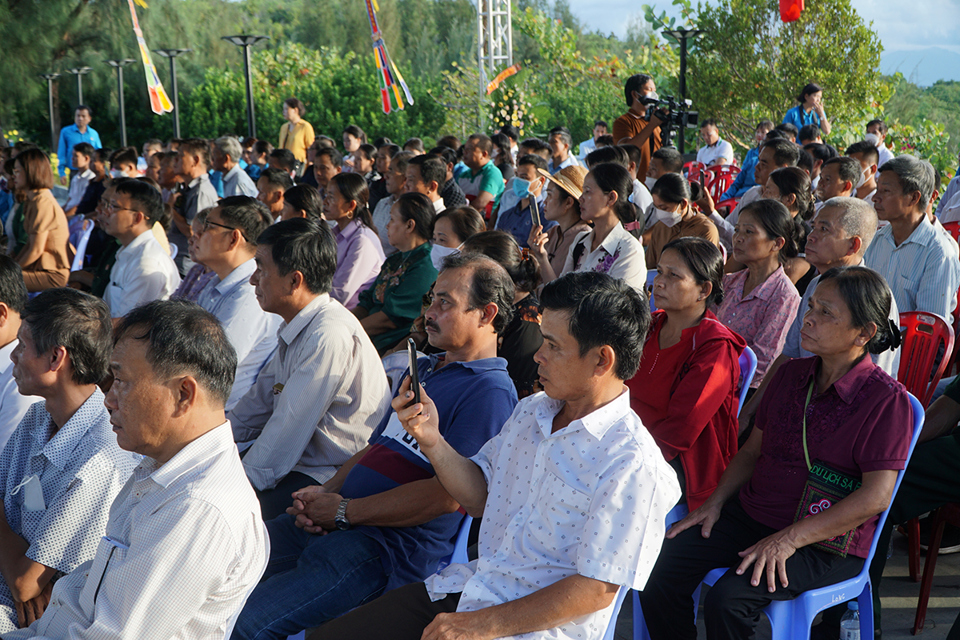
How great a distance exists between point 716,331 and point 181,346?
59.8 inches

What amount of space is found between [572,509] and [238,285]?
196 centimetres

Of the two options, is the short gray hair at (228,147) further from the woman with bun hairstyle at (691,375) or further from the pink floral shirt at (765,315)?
the woman with bun hairstyle at (691,375)

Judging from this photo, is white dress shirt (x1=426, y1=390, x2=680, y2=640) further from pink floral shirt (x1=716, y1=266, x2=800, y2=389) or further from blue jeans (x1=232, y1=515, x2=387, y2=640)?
pink floral shirt (x1=716, y1=266, x2=800, y2=389)

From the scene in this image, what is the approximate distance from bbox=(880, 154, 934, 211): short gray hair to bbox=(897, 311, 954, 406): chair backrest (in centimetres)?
84

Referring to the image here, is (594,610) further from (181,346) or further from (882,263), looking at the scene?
(882,263)

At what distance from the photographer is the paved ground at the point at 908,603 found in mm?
2379

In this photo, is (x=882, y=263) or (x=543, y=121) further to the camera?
(x=543, y=121)

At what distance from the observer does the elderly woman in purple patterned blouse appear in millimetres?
4301

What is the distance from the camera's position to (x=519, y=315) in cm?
281

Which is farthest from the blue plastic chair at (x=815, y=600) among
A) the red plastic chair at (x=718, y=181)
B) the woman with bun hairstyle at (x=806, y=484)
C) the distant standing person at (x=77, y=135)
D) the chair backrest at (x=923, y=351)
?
the distant standing person at (x=77, y=135)

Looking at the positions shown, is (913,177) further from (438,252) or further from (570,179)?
(438,252)

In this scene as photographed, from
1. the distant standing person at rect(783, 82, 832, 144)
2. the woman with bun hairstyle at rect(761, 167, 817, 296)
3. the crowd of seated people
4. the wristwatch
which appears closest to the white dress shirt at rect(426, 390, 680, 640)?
the crowd of seated people

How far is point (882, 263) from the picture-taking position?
11.6 ft

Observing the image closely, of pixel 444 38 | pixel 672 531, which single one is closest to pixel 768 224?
pixel 672 531
